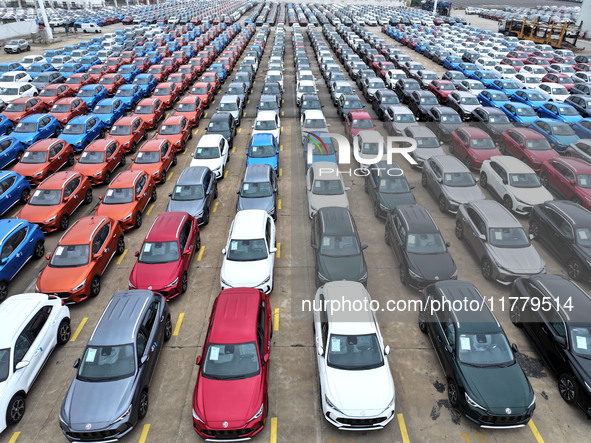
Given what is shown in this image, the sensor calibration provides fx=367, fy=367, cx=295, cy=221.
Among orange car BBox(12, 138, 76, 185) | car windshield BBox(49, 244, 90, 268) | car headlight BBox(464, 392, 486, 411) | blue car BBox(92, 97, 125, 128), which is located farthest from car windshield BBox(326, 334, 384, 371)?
blue car BBox(92, 97, 125, 128)

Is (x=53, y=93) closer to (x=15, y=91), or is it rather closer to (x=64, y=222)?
(x=15, y=91)

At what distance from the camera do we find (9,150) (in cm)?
1706

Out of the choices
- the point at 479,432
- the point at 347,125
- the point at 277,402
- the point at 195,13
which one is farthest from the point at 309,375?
the point at 195,13

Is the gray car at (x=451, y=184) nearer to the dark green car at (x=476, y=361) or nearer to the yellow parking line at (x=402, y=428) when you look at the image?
the dark green car at (x=476, y=361)

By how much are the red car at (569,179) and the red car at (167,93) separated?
22.1 m

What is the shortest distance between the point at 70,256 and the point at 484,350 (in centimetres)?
1109

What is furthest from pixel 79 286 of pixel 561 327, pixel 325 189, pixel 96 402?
pixel 561 327

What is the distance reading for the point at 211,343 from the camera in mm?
7812

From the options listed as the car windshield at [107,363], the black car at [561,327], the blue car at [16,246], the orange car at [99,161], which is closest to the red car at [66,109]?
the orange car at [99,161]

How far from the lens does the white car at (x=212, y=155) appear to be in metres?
16.4

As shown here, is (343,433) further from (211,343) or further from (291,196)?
(291,196)

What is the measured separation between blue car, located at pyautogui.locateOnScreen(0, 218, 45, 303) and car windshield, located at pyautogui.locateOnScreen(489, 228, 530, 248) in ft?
47.7

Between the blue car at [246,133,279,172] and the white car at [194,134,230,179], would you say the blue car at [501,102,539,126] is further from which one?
the white car at [194,134,230,179]

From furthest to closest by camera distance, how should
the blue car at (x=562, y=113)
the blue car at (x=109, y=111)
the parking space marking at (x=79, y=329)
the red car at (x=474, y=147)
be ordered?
1. the blue car at (x=109, y=111)
2. the blue car at (x=562, y=113)
3. the red car at (x=474, y=147)
4. the parking space marking at (x=79, y=329)
